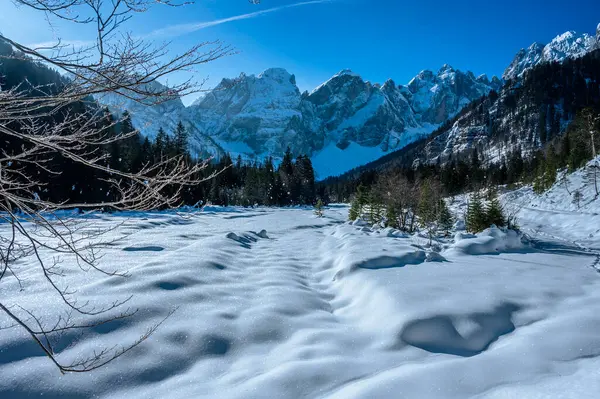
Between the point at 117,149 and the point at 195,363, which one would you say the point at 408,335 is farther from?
the point at 117,149

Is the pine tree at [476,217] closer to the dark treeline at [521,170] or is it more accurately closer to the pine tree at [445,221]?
the pine tree at [445,221]

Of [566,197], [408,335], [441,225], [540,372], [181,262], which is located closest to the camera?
[540,372]

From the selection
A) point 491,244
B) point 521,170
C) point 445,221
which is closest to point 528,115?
point 521,170

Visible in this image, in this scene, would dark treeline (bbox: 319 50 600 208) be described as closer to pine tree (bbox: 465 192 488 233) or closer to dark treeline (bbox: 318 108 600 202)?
dark treeline (bbox: 318 108 600 202)

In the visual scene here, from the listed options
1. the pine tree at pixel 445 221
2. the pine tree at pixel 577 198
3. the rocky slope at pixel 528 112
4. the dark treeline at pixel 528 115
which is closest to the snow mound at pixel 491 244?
the pine tree at pixel 445 221

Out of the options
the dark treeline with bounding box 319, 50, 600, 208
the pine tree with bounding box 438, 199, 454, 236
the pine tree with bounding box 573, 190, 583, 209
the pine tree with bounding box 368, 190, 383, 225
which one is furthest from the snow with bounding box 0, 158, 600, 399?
the dark treeline with bounding box 319, 50, 600, 208

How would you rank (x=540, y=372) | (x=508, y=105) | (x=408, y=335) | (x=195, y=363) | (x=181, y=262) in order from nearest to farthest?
(x=540, y=372) < (x=195, y=363) < (x=408, y=335) < (x=181, y=262) < (x=508, y=105)

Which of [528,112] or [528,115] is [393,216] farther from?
[528,112]

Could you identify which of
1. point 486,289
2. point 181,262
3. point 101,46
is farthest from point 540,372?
point 181,262

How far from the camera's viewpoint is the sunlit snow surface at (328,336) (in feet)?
9.21

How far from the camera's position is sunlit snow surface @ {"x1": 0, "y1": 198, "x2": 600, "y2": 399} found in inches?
111

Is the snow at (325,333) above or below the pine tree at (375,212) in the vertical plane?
below

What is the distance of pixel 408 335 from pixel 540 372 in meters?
1.29

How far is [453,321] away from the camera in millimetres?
3969
